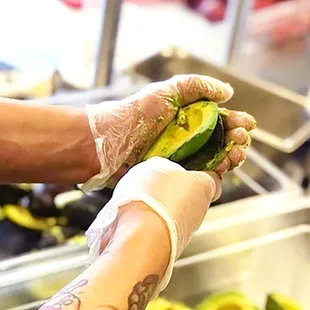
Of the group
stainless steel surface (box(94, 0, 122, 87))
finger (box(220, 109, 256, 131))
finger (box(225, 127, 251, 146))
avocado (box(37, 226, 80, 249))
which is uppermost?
finger (box(220, 109, 256, 131))

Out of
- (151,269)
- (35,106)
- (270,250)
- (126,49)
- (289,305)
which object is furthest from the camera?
(126,49)

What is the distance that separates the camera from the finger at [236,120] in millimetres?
928

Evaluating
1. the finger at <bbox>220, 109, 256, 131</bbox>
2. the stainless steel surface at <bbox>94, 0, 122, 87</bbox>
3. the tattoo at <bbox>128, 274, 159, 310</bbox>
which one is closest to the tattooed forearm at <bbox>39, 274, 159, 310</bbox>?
the tattoo at <bbox>128, 274, 159, 310</bbox>

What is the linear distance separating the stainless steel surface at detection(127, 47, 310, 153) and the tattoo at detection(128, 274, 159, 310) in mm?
745

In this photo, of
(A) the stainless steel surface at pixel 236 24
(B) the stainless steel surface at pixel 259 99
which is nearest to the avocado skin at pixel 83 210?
(B) the stainless steel surface at pixel 259 99

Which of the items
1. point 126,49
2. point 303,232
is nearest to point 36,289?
point 303,232

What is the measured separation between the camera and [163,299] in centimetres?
111

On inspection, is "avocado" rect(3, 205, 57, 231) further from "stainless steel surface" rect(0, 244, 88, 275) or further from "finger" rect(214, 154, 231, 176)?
"finger" rect(214, 154, 231, 176)

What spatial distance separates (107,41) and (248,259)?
22.6 inches

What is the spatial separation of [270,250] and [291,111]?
0.43 m

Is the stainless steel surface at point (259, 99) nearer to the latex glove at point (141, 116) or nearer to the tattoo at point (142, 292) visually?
the latex glove at point (141, 116)

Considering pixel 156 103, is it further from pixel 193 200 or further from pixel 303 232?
pixel 303 232

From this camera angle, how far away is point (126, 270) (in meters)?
0.71

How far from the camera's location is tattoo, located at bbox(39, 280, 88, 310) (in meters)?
0.68
